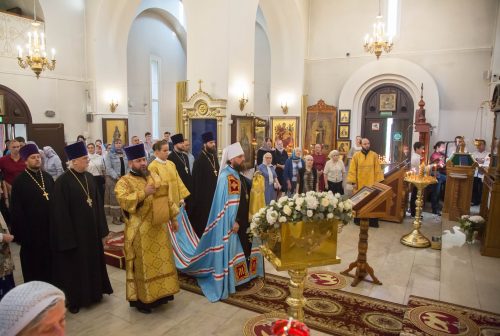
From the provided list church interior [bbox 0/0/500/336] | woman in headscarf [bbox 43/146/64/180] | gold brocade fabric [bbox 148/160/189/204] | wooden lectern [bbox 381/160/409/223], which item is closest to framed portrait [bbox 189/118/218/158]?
church interior [bbox 0/0/500/336]

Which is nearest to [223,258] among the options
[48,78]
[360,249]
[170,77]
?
[360,249]

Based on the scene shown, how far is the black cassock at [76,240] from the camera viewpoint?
13.2 feet

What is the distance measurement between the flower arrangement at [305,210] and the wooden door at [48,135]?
1019cm

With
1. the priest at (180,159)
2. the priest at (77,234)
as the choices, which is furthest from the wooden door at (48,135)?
the priest at (77,234)

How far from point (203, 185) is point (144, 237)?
2.16 metres

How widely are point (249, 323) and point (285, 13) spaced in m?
11.2

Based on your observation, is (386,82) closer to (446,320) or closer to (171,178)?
(171,178)

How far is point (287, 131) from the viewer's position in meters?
12.8

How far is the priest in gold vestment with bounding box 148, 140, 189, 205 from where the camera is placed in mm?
5574

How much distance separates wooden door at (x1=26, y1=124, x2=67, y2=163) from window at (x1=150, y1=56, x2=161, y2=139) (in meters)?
5.00

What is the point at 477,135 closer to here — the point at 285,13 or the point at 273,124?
the point at 273,124

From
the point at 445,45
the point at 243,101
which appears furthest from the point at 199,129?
the point at 445,45

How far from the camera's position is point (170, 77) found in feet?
54.5

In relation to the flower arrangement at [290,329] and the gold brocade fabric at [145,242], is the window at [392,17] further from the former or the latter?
the flower arrangement at [290,329]
